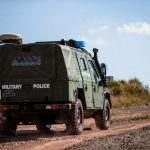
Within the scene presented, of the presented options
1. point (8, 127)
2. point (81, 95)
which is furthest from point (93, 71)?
point (8, 127)

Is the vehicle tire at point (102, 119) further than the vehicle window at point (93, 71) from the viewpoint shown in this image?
Yes

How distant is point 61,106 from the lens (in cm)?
1488

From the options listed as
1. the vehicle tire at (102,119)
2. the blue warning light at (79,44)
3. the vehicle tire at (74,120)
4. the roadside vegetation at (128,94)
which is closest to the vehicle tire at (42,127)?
the vehicle tire at (74,120)

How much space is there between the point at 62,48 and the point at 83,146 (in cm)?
414

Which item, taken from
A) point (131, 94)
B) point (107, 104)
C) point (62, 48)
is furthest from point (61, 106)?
point (131, 94)

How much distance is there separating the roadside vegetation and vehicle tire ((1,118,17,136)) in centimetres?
2070

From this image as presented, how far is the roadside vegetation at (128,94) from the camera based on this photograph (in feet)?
130

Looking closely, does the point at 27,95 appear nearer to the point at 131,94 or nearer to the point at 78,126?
the point at 78,126

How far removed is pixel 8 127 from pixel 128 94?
28.7 metres

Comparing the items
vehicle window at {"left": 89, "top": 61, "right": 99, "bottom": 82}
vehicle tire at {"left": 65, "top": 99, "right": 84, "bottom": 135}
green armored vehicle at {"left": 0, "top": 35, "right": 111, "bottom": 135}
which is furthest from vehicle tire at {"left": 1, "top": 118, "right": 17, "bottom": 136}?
vehicle window at {"left": 89, "top": 61, "right": 99, "bottom": 82}

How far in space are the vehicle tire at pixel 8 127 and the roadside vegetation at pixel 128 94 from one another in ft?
67.9

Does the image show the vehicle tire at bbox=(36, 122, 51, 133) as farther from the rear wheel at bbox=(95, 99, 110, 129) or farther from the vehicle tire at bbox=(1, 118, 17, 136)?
the rear wheel at bbox=(95, 99, 110, 129)

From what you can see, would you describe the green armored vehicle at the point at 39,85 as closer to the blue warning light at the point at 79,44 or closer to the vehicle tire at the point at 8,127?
the vehicle tire at the point at 8,127

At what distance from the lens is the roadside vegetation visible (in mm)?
39600
